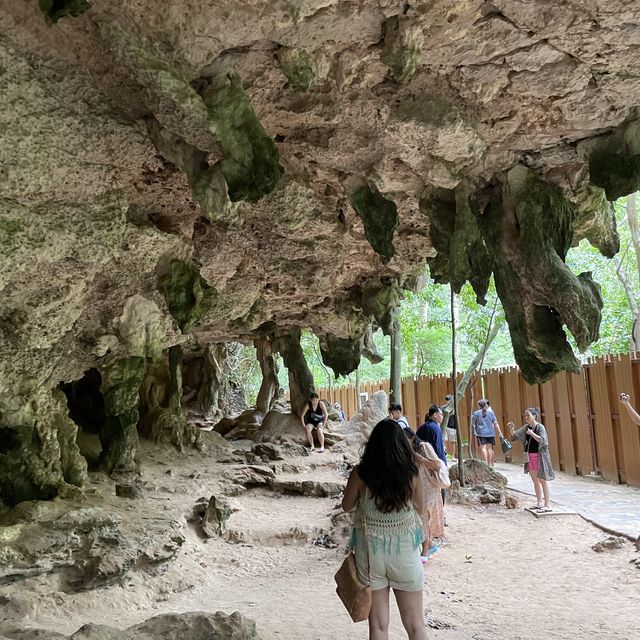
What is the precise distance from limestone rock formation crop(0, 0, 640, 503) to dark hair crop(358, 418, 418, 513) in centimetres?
189

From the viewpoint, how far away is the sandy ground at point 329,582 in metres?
5.21

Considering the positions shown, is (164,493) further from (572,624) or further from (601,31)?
(601,31)

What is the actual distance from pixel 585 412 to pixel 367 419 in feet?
17.2

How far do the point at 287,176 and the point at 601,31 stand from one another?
9.64 feet

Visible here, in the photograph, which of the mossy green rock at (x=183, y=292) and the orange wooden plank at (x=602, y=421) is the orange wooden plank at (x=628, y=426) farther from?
the mossy green rock at (x=183, y=292)

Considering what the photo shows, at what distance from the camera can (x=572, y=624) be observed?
16.9 ft

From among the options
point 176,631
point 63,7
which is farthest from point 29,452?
point 63,7

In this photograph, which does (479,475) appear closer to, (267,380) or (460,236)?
(267,380)

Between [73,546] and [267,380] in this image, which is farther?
[267,380]

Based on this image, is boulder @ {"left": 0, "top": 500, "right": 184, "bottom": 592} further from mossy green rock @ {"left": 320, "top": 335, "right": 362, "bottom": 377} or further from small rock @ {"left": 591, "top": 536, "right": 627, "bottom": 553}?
mossy green rock @ {"left": 320, "top": 335, "right": 362, "bottom": 377}

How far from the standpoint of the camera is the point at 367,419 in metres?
14.8

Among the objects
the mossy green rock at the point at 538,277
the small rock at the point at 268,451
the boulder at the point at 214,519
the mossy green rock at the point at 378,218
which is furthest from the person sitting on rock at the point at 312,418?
the mossy green rock at the point at 538,277

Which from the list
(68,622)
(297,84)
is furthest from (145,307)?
(297,84)

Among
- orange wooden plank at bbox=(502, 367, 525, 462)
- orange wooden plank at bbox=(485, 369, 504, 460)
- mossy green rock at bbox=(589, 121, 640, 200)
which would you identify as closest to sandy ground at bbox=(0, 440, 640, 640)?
mossy green rock at bbox=(589, 121, 640, 200)
